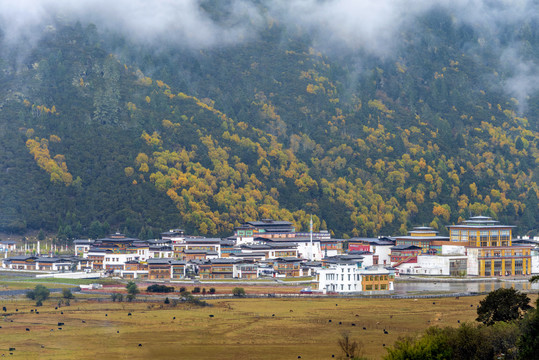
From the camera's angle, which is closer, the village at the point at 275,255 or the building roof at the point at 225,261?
the building roof at the point at 225,261

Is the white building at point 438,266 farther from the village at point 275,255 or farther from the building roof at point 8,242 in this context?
the building roof at point 8,242

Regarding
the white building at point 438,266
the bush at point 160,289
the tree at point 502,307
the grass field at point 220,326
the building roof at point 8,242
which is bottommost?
the grass field at point 220,326

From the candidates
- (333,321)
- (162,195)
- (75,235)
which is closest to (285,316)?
(333,321)

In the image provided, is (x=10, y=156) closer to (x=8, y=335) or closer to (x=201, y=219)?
(x=201, y=219)

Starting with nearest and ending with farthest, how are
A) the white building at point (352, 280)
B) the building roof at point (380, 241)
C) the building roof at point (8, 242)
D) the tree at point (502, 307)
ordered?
the tree at point (502, 307), the white building at point (352, 280), the building roof at point (380, 241), the building roof at point (8, 242)

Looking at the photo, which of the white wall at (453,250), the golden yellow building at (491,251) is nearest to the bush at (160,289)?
the golden yellow building at (491,251)

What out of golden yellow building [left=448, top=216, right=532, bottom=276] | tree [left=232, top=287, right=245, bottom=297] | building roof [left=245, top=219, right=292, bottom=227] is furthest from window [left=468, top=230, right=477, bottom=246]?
tree [left=232, top=287, right=245, bottom=297]
